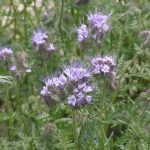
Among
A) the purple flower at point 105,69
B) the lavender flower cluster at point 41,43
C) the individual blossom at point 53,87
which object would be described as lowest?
the individual blossom at point 53,87

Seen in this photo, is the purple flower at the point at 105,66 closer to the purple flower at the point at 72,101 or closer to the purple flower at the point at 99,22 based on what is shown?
the purple flower at the point at 72,101

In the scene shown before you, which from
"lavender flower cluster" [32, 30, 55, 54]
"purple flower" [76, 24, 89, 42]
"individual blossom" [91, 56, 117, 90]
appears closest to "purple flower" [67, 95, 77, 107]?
"individual blossom" [91, 56, 117, 90]

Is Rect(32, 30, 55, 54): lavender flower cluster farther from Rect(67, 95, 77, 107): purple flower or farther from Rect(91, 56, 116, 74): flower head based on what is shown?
Rect(67, 95, 77, 107): purple flower

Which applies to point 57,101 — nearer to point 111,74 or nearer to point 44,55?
point 111,74

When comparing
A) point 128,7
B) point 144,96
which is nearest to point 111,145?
point 144,96

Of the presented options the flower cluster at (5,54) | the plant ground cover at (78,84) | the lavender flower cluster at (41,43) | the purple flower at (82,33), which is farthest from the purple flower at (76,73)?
the flower cluster at (5,54)

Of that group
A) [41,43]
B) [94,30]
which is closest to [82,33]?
[94,30]

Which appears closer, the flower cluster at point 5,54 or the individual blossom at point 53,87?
the individual blossom at point 53,87

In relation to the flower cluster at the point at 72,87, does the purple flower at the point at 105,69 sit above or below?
above
